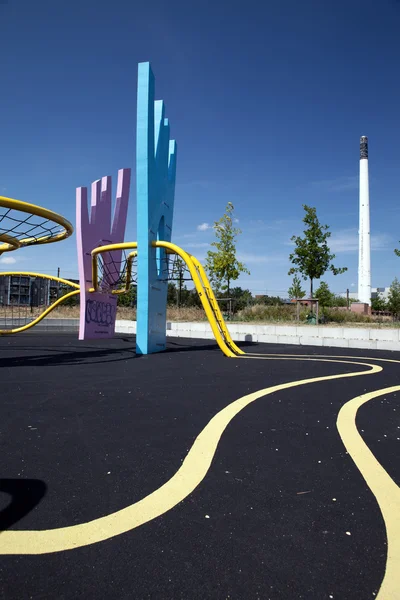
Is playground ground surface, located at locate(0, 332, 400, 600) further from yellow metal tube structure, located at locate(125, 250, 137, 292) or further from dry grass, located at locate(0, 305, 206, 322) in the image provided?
dry grass, located at locate(0, 305, 206, 322)

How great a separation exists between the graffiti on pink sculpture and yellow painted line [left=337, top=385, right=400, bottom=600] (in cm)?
1346

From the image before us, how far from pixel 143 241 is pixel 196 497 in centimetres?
1052

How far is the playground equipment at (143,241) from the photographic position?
12.6 m

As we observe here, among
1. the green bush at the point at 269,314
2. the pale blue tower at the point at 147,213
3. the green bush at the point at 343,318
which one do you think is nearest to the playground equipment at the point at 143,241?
the pale blue tower at the point at 147,213

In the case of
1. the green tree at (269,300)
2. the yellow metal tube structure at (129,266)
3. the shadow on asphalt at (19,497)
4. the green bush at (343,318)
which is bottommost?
the shadow on asphalt at (19,497)

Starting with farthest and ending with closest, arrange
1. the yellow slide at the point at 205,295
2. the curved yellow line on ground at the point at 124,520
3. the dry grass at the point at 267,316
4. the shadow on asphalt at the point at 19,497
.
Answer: the dry grass at the point at 267,316 → the yellow slide at the point at 205,295 → the shadow on asphalt at the point at 19,497 → the curved yellow line on ground at the point at 124,520

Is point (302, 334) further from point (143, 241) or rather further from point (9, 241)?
point (9, 241)

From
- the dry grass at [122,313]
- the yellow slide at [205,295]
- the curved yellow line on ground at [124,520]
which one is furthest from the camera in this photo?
the dry grass at [122,313]

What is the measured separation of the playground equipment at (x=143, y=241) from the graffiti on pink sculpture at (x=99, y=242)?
40 millimetres

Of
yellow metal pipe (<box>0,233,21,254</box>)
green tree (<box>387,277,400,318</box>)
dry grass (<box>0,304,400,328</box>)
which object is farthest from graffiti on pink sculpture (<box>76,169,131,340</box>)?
green tree (<box>387,277,400,318</box>)

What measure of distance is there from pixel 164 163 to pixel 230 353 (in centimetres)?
723

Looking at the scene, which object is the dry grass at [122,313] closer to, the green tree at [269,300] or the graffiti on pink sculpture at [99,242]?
the green tree at [269,300]

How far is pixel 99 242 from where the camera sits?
57.6 ft

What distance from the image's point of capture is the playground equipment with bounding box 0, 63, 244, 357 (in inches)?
497
